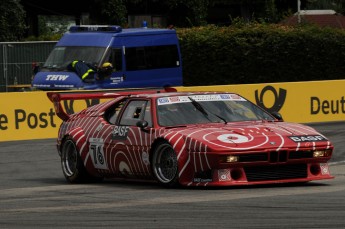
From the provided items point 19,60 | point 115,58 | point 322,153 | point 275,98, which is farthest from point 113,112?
point 19,60

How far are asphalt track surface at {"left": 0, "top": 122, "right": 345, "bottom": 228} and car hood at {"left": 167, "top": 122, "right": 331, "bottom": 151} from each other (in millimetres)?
478

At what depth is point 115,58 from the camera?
2873 centimetres

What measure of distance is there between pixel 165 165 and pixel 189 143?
54cm

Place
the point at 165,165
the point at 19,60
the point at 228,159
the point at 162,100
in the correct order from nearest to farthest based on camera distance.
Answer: the point at 228,159 < the point at 165,165 < the point at 162,100 < the point at 19,60

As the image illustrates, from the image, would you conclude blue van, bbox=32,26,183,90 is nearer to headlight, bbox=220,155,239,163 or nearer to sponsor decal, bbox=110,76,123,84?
sponsor decal, bbox=110,76,123,84

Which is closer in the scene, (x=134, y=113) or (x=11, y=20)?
(x=134, y=113)

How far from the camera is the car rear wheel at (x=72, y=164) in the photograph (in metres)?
14.5

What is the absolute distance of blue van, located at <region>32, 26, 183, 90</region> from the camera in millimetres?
28406

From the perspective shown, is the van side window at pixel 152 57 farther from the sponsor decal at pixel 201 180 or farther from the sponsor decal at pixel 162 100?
the sponsor decal at pixel 201 180

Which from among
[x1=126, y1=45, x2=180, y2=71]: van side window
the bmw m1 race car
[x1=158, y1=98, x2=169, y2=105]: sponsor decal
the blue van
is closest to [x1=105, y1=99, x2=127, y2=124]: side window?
the bmw m1 race car

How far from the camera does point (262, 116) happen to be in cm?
1370

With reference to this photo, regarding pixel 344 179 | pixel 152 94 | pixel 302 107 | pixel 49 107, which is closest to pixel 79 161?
pixel 152 94

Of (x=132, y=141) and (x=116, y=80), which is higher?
(x=132, y=141)

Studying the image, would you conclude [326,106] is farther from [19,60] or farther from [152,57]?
[19,60]
